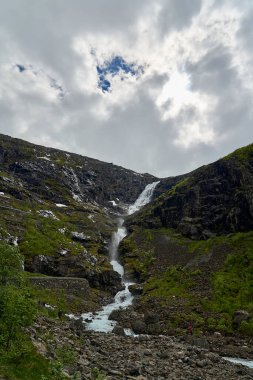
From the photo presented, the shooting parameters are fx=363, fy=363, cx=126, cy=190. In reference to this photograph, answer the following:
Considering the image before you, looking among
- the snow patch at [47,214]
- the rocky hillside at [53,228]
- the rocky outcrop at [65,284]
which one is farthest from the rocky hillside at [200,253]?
the snow patch at [47,214]

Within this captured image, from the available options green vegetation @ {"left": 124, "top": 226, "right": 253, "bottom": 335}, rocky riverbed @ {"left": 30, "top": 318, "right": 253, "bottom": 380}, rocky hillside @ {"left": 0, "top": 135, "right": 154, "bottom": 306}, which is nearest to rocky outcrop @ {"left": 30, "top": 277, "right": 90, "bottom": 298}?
rocky hillside @ {"left": 0, "top": 135, "right": 154, "bottom": 306}

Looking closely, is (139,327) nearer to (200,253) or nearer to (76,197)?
(200,253)

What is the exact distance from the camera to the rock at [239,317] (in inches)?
2217

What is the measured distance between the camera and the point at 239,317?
57.1 meters

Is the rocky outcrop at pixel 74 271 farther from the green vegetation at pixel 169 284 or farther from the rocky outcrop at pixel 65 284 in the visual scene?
the rocky outcrop at pixel 65 284

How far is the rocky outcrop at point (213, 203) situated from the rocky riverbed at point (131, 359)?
70530 millimetres

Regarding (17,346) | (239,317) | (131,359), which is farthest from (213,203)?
(17,346)

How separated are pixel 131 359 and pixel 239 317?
31.6 m

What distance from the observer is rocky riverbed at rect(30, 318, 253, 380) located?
25.4 metres

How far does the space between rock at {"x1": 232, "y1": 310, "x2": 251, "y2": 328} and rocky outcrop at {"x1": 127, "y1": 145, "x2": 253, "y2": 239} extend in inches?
1856

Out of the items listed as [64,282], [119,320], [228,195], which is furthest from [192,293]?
[228,195]

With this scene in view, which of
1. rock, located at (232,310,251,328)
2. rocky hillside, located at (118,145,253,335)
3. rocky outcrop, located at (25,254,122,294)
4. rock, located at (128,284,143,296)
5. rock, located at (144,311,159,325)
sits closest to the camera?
rock, located at (232,310,251,328)

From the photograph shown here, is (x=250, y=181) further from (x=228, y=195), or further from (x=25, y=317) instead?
(x=25, y=317)

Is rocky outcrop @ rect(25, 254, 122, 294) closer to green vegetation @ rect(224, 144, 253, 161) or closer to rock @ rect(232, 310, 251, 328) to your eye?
rock @ rect(232, 310, 251, 328)
